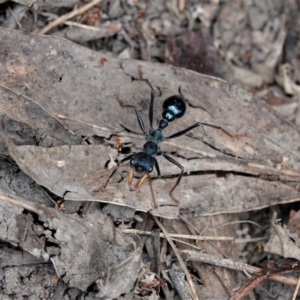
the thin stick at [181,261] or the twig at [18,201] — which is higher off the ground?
the twig at [18,201]

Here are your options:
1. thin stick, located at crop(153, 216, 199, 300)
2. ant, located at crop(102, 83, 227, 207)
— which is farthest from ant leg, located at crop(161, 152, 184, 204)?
thin stick, located at crop(153, 216, 199, 300)

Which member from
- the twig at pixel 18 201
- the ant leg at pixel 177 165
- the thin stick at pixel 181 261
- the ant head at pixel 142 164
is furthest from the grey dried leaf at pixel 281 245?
the twig at pixel 18 201

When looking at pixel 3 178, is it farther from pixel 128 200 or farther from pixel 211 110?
pixel 211 110

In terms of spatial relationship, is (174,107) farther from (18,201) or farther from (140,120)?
(18,201)

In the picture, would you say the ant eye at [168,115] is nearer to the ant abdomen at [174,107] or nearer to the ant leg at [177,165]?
the ant abdomen at [174,107]

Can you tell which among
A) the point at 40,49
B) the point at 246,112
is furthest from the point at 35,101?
the point at 246,112

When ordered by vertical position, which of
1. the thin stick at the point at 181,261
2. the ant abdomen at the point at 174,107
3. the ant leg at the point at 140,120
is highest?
the ant abdomen at the point at 174,107

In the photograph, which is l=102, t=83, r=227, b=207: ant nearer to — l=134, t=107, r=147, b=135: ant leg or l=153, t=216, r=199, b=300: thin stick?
l=134, t=107, r=147, b=135: ant leg

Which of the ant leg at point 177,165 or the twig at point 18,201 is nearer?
the twig at point 18,201
